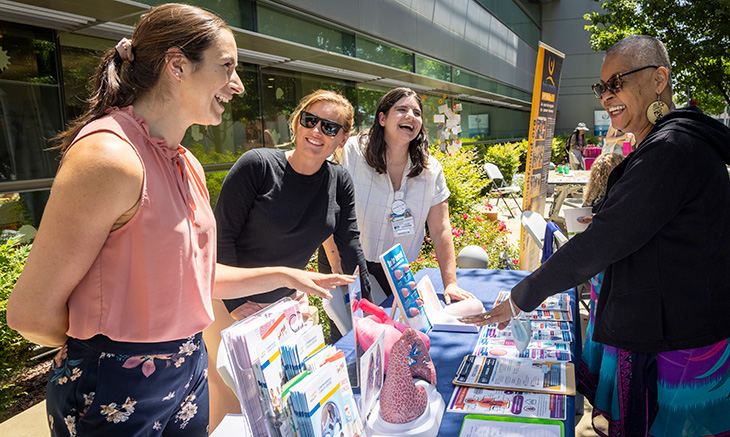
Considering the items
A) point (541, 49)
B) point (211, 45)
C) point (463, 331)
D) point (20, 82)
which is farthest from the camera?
point (541, 49)

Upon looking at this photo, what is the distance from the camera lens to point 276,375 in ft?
3.36

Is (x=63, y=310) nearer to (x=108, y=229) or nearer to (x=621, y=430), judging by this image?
(x=108, y=229)

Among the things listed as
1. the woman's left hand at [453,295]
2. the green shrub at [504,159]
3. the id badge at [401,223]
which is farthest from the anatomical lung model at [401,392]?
the green shrub at [504,159]

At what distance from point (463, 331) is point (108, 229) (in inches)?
61.4

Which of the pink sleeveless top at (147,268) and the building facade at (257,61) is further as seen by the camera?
the building facade at (257,61)

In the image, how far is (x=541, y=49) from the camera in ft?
14.7

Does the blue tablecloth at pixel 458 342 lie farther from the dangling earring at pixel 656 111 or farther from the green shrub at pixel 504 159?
the green shrub at pixel 504 159

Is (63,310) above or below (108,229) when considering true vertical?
below

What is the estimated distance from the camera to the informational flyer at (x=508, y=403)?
1.38 metres

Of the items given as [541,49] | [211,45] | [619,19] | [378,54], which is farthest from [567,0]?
[211,45]

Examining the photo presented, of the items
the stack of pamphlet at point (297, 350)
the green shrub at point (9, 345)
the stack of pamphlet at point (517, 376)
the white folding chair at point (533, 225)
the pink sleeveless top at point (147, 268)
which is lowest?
→ the green shrub at point (9, 345)

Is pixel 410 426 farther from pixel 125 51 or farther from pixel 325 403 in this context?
pixel 125 51

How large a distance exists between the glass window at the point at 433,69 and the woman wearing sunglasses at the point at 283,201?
8205 millimetres

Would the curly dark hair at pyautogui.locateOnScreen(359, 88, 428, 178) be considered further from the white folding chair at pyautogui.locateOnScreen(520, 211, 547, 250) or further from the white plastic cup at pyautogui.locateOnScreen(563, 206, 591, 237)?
the white folding chair at pyautogui.locateOnScreen(520, 211, 547, 250)
